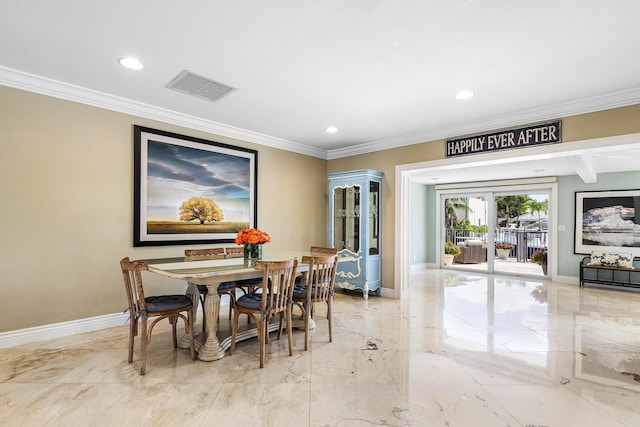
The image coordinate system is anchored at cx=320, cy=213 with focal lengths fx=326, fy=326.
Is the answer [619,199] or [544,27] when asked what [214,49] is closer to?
[544,27]

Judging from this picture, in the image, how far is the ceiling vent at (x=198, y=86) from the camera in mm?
3092

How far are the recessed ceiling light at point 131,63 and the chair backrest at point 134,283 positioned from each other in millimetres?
1676

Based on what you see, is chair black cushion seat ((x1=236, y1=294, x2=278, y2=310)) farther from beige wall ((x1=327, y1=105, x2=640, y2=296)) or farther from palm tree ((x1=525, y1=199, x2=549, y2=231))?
palm tree ((x1=525, y1=199, x2=549, y2=231))

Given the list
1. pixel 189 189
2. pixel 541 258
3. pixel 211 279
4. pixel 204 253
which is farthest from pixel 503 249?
pixel 211 279

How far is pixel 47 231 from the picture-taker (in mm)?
3236

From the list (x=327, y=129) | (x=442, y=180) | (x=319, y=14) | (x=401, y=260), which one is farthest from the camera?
(x=442, y=180)

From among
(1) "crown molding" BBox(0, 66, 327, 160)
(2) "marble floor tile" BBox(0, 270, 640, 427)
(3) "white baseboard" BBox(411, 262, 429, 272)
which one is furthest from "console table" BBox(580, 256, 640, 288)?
(1) "crown molding" BBox(0, 66, 327, 160)

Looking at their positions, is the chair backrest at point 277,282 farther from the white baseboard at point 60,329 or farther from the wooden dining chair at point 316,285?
the white baseboard at point 60,329

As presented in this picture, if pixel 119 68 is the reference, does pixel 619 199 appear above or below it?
below

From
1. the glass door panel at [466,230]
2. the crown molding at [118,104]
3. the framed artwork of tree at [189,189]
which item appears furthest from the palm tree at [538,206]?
the framed artwork of tree at [189,189]

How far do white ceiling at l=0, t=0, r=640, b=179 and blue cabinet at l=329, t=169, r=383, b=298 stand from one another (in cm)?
134

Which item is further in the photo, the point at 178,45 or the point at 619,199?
the point at 619,199

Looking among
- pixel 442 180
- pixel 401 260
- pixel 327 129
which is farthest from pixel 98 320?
pixel 442 180

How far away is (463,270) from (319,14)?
7.41 m
